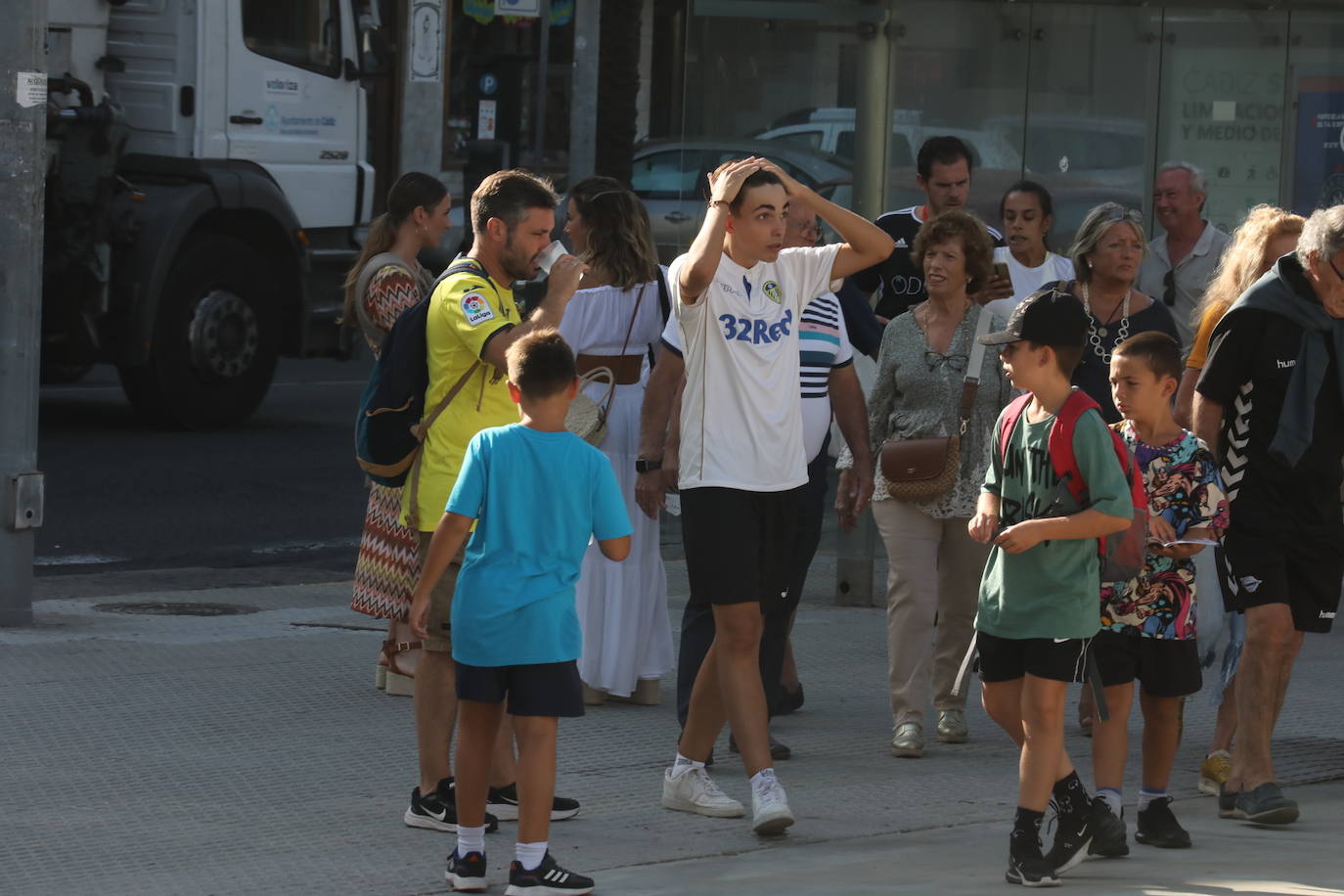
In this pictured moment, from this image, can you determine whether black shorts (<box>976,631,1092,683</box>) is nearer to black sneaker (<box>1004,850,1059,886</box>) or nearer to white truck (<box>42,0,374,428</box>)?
black sneaker (<box>1004,850,1059,886</box>)

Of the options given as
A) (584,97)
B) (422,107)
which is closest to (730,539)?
(584,97)

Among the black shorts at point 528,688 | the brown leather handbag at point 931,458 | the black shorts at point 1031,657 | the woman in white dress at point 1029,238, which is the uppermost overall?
the woman in white dress at point 1029,238

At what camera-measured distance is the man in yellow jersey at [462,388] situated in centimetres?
578

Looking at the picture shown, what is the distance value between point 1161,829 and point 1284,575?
0.88 m

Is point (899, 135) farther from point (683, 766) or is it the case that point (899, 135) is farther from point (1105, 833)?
point (1105, 833)

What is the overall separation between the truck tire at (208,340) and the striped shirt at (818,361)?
862 cm

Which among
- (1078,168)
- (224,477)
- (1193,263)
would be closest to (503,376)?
(1193,263)

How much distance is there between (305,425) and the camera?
1574 cm

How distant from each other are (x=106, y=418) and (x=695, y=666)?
9977mm

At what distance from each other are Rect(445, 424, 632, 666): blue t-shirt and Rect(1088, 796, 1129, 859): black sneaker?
4.53 feet

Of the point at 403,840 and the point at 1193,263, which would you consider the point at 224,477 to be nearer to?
the point at 1193,263

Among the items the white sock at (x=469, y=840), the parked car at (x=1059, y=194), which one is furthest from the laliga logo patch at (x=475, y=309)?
the parked car at (x=1059, y=194)

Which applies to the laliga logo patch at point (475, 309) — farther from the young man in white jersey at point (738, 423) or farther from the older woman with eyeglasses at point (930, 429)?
the older woman with eyeglasses at point (930, 429)

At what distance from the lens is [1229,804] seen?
6.20m
